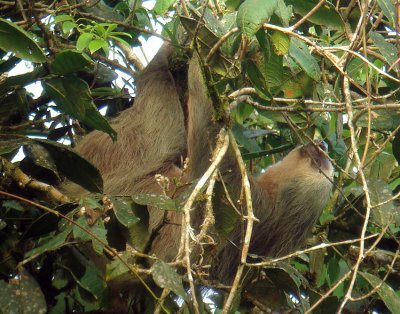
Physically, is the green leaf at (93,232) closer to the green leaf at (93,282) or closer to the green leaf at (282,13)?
the green leaf at (93,282)

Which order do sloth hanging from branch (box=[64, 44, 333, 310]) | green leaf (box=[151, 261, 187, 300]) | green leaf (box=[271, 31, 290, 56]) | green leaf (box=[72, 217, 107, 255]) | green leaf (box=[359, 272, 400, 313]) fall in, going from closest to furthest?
green leaf (box=[151, 261, 187, 300]) → green leaf (box=[72, 217, 107, 255]) → green leaf (box=[271, 31, 290, 56]) → green leaf (box=[359, 272, 400, 313]) → sloth hanging from branch (box=[64, 44, 333, 310])

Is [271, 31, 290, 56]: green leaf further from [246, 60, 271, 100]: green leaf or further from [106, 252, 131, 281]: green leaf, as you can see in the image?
[106, 252, 131, 281]: green leaf

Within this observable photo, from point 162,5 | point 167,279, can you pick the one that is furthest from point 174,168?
point 167,279

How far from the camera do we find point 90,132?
5105 mm

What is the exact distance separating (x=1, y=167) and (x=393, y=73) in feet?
7.11

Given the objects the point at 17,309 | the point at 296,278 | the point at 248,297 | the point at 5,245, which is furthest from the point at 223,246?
the point at 17,309

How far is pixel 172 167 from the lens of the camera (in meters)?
4.99

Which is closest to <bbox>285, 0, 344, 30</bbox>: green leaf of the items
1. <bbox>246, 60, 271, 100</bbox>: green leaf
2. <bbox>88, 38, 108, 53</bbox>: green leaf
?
<bbox>246, 60, 271, 100</bbox>: green leaf

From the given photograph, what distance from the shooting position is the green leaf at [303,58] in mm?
3387

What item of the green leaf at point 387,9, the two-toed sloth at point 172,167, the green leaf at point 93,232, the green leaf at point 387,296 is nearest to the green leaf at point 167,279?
the green leaf at point 93,232

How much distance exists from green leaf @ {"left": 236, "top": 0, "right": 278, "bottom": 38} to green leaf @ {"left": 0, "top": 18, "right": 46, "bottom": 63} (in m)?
0.96

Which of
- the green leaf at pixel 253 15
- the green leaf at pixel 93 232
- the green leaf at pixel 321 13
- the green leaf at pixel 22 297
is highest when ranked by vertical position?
the green leaf at pixel 253 15

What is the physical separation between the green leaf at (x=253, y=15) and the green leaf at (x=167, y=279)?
3.18 ft

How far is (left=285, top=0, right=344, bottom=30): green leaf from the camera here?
378 cm
